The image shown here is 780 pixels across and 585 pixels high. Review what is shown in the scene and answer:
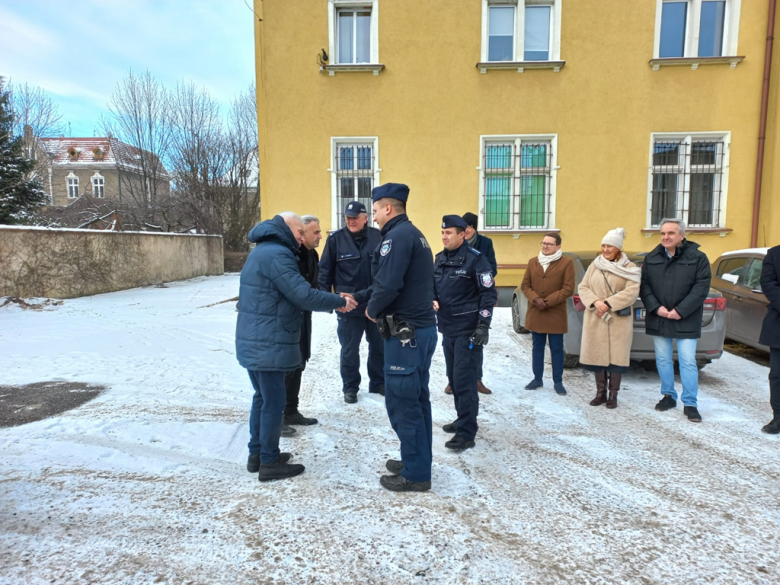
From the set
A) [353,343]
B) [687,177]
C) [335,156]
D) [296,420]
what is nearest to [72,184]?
[335,156]

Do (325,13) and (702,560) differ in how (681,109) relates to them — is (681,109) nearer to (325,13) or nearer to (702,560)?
(325,13)

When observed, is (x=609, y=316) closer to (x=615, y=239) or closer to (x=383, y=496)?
(x=615, y=239)

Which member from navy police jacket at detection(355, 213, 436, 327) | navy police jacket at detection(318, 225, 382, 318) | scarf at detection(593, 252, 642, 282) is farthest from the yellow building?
navy police jacket at detection(355, 213, 436, 327)

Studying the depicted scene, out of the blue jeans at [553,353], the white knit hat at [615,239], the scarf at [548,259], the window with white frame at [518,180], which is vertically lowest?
the blue jeans at [553,353]

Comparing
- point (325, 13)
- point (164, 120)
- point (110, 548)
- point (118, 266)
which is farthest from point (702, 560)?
point (164, 120)

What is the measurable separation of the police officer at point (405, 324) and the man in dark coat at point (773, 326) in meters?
3.15

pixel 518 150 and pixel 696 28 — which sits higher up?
pixel 696 28

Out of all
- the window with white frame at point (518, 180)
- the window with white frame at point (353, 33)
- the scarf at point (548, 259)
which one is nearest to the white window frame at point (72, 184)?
the window with white frame at point (353, 33)

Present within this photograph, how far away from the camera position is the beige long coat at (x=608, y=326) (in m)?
4.45

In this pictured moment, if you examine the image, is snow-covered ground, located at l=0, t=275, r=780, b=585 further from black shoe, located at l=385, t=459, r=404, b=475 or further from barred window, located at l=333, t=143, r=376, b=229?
barred window, located at l=333, t=143, r=376, b=229

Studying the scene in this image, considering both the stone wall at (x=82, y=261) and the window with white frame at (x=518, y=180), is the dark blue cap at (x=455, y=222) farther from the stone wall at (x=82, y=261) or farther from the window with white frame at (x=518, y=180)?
the stone wall at (x=82, y=261)

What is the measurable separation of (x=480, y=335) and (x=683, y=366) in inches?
90.4

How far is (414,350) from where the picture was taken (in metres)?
2.78

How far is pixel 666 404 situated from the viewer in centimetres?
437
